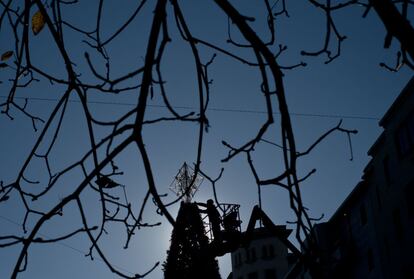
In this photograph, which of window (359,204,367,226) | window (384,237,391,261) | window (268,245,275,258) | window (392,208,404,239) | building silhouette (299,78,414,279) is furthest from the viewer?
window (268,245,275,258)

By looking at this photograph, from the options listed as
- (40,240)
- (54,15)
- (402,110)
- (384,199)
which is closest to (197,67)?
(54,15)

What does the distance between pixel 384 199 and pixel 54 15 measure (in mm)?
24218

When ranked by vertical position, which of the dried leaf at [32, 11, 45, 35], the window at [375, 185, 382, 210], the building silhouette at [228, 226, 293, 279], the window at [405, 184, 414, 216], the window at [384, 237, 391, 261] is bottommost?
the dried leaf at [32, 11, 45, 35]

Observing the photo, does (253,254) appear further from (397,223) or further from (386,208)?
(397,223)

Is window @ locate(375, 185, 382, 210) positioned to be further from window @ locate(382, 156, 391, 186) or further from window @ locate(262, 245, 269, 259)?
window @ locate(262, 245, 269, 259)

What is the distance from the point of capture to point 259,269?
5334 cm

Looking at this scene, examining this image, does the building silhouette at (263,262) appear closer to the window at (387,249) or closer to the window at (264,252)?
the window at (264,252)

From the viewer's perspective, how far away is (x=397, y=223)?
23.2 m

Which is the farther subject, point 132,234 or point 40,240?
point 132,234

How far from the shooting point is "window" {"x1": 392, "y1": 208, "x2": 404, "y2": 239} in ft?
74.8

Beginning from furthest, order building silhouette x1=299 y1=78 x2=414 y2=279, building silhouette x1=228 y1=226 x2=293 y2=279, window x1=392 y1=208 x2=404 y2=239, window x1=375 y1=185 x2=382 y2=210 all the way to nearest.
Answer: building silhouette x1=228 y1=226 x2=293 y2=279 → window x1=375 y1=185 x2=382 y2=210 → window x1=392 y1=208 x2=404 y2=239 → building silhouette x1=299 y1=78 x2=414 y2=279

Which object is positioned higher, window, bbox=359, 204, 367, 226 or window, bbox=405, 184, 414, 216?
window, bbox=359, 204, 367, 226

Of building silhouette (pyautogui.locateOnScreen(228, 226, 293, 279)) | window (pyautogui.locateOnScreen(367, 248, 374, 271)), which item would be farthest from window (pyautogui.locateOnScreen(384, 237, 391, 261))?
building silhouette (pyautogui.locateOnScreen(228, 226, 293, 279))

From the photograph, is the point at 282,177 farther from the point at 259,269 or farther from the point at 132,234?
the point at 259,269
